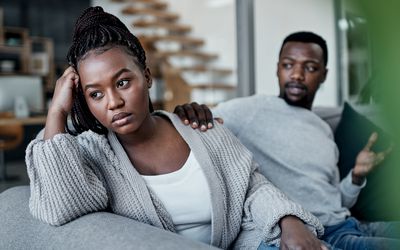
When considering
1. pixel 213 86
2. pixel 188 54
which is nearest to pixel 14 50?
pixel 188 54

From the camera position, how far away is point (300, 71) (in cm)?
156

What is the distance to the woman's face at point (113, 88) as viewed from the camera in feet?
3.19

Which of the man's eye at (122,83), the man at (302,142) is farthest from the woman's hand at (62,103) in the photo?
the man at (302,142)

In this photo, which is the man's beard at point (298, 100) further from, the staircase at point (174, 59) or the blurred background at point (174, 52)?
the staircase at point (174, 59)

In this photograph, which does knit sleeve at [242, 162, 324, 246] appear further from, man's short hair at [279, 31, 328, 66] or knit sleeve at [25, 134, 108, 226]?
man's short hair at [279, 31, 328, 66]

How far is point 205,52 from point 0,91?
3124mm

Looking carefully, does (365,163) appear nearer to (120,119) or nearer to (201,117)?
(201,117)

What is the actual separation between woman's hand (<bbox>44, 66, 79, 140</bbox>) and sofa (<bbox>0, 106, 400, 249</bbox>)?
0.21 meters

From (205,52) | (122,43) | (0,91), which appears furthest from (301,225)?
(205,52)

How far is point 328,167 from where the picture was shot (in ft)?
4.91

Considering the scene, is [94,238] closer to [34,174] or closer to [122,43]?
[34,174]

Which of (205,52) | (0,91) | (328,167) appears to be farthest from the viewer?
(205,52)

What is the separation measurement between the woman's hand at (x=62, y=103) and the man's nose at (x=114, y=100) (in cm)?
11

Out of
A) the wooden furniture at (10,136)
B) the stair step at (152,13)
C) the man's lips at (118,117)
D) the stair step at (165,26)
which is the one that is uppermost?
the stair step at (152,13)
